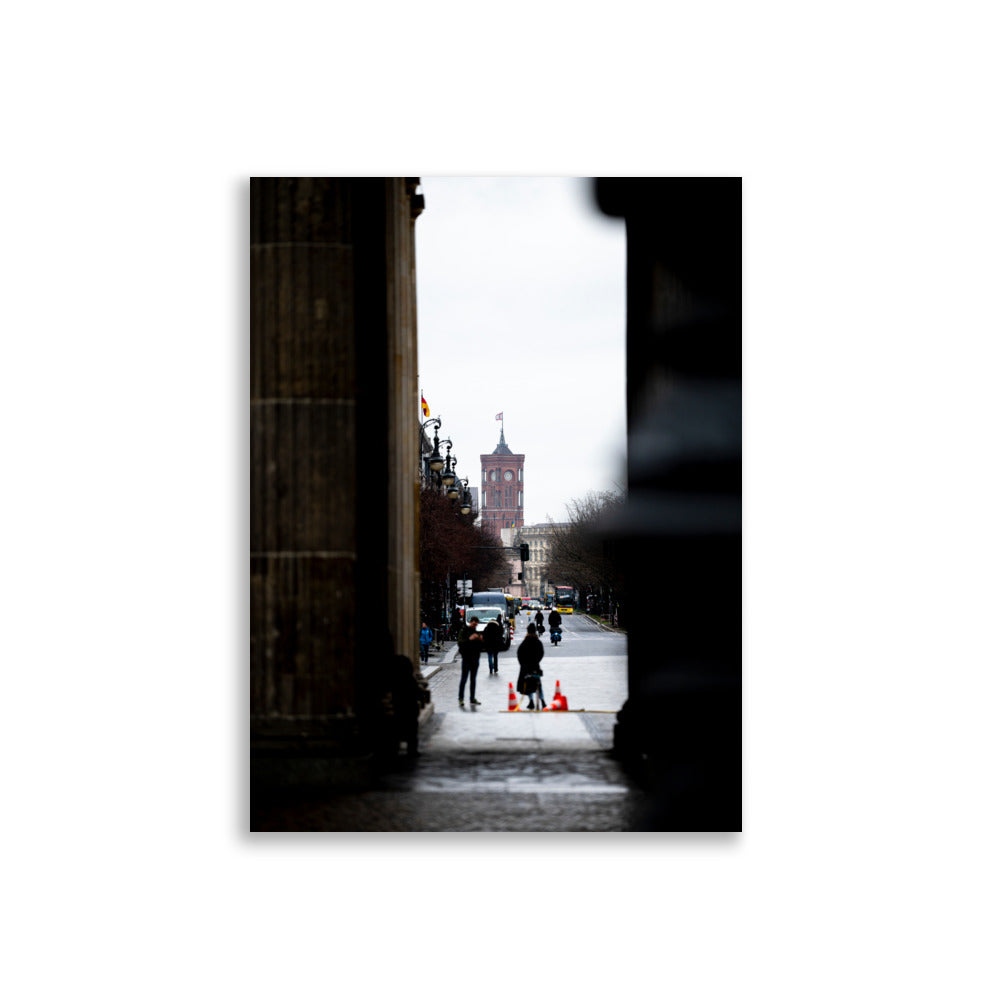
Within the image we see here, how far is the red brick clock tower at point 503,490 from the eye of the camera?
165375 mm

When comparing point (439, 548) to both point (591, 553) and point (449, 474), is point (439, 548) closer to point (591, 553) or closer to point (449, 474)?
point (449, 474)

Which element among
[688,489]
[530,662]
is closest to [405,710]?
[688,489]

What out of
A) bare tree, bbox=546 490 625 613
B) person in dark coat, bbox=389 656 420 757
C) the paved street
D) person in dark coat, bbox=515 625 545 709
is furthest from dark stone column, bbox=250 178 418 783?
bare tree, bbox=546 490 625 613

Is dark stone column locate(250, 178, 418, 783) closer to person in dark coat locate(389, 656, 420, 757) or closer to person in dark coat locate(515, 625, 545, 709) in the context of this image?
person in dark coat locate(389, 656, 420, 757)

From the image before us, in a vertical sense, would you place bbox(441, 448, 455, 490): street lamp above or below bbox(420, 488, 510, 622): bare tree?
above

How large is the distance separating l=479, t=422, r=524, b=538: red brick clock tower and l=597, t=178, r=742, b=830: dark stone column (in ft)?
490

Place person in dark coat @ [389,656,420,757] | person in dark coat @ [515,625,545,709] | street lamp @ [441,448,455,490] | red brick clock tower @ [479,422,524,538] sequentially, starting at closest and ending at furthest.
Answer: person in dark coat @ [389,656,420,757] → person in dark coat @ [515,625,545,709] → street lamp @ [441,448,455,490] → red brick clock tower @ [479,422,524,538]

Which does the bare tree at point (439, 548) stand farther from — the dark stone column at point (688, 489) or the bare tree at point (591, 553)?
the dark stone column at point (688, 489)

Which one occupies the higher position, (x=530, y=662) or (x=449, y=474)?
(x=449, y=474)

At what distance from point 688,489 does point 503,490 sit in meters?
156

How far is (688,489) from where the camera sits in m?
11.0

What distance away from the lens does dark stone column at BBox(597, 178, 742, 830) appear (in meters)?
10.5

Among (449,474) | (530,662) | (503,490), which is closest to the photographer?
(530,662)
